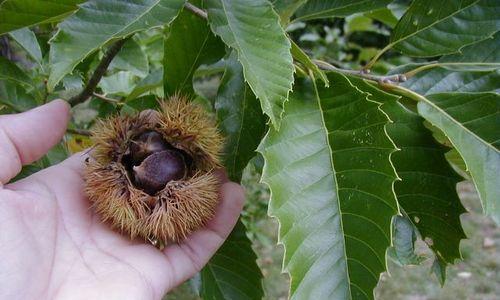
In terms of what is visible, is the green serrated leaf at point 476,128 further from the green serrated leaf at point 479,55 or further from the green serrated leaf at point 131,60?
the green serrated leaf at point 131,60

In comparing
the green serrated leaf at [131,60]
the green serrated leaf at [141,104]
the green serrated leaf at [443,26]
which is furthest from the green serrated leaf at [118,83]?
the green serrated leaf at [443,26]

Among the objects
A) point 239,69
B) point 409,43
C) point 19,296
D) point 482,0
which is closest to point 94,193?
point 19,296

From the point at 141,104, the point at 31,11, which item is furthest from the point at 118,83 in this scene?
the point at 31,11

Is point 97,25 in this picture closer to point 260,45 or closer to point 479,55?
point 260,45

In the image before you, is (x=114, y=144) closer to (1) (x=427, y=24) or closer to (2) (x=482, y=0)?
(1) (x=427, y=24)

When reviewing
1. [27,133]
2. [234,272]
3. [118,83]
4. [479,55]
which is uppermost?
[479,55]

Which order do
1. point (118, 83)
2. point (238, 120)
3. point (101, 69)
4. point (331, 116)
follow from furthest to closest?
point (118, 83) → point (101, 69) → point (238, 120) → point (331, 116)

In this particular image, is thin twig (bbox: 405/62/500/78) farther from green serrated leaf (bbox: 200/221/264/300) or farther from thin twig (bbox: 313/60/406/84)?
green serrated leaf (bbox: 200/221/264/300)
